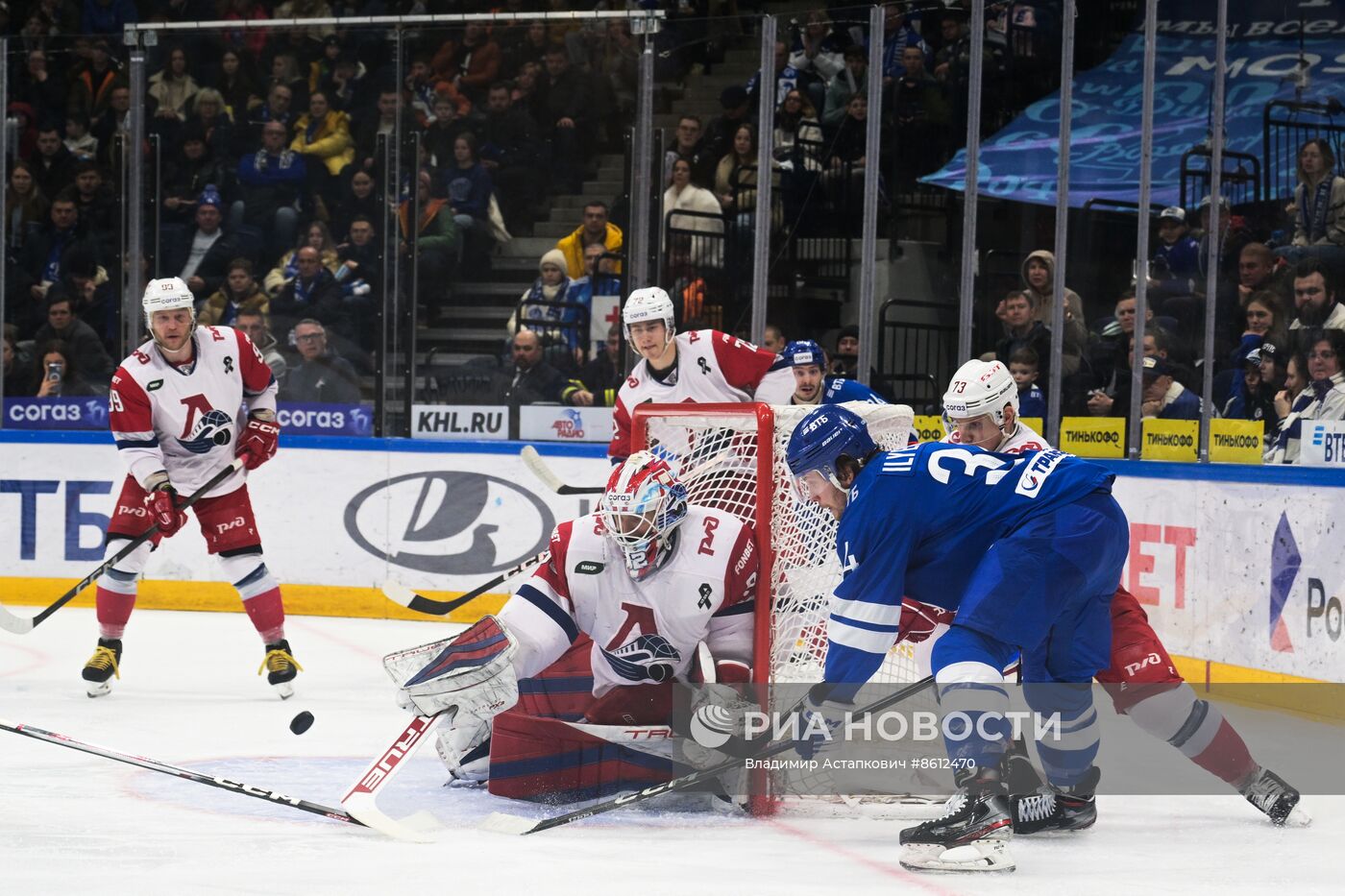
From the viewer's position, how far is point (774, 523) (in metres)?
3.69

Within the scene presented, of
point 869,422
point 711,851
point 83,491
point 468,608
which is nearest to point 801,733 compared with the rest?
point 711,851

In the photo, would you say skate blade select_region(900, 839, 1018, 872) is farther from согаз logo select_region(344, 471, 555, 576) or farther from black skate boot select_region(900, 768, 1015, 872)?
согаз logo select_region(344, 471, 555, 576)

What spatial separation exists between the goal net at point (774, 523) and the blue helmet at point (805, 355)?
1071 mm

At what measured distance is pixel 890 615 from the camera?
3.02 m

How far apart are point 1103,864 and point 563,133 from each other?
14.2ft

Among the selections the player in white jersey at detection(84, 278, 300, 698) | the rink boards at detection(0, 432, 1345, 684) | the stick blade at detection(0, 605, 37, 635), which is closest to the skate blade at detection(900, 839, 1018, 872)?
the player in white jersey at detection(84, 278, 300, 698)

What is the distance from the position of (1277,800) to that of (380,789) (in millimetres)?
1871

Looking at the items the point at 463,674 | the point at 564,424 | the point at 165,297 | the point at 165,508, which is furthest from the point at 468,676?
the point at 564,424

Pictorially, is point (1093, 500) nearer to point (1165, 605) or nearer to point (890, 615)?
point (890, 615)

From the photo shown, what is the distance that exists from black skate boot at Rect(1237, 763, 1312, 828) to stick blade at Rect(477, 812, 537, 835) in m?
1.51

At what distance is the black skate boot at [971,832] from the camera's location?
9.62ft

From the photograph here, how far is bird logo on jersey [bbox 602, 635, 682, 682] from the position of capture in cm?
355

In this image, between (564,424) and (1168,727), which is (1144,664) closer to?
(1168,727)

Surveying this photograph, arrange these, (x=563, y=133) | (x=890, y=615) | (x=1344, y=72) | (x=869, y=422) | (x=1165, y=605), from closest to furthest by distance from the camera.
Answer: (x=890, y=615) → (x=869, y=422) → (x=1165, y=605) → (x=1344, y=72) → (x=563, y=133)
